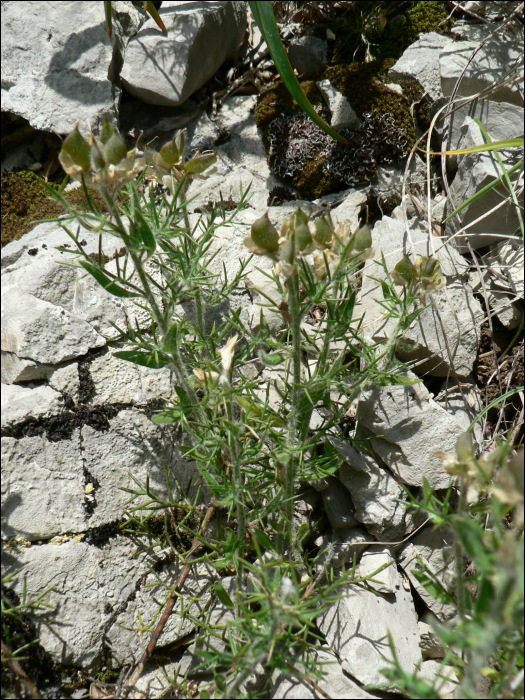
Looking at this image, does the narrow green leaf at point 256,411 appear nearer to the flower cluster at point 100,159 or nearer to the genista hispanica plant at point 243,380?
the genista hispanica plant at point 243,380

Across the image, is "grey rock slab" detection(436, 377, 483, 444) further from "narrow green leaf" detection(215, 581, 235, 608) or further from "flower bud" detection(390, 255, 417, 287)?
"narrow green leaf" detection(215, 581, 235, 608)

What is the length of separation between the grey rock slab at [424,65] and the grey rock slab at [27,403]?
2.93 m

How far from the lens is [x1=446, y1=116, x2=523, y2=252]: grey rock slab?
9.16 feet

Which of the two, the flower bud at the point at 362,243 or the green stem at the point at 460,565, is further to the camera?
the flower bud at the point at 362,243

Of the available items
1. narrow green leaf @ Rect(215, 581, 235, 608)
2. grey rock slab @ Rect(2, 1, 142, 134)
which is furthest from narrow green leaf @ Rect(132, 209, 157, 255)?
grey rock slab @ Rect(2, 1, 142, 134)

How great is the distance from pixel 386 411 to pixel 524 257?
1.24m

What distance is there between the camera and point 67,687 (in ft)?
6.34

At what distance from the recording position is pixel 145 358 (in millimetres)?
1938

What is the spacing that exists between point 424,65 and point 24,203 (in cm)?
269

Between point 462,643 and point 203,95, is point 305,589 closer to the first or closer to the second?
point 462,643

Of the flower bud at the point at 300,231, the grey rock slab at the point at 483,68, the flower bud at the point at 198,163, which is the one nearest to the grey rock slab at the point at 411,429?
the flower bud at the point at 300,231

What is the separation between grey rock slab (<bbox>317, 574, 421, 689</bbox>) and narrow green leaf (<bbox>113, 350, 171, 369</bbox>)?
3.82 feet

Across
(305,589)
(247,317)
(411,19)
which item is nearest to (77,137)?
(247,317)

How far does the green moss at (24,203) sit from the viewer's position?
284 centimetres
